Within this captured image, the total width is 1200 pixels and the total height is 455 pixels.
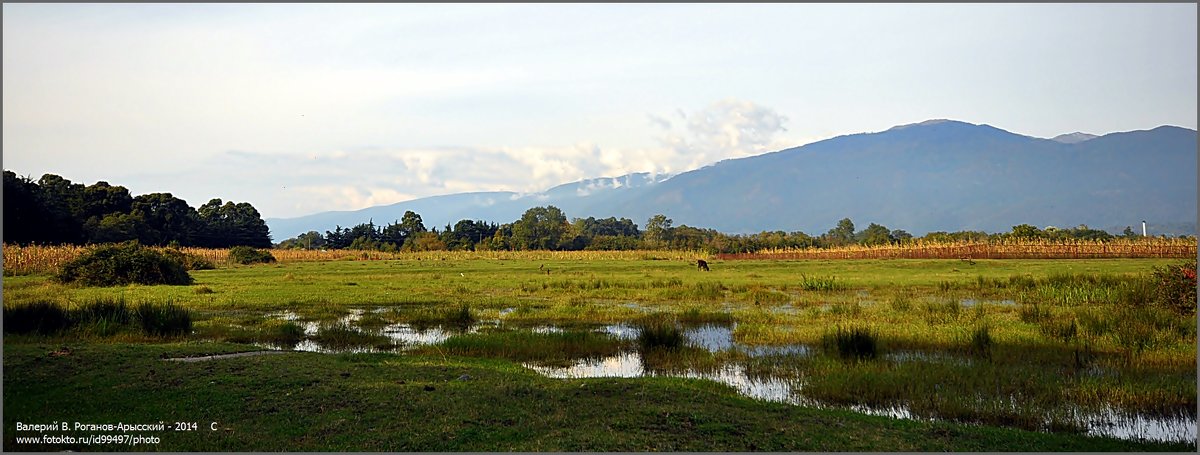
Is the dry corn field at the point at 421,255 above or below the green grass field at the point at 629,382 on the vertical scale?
above

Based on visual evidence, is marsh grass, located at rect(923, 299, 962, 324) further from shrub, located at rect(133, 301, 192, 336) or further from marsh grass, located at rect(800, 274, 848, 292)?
shrub, located at rect(133, 301, 192, 336)

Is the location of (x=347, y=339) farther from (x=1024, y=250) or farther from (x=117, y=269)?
(x=1024, y=250)

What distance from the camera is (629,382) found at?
1156 centimetres

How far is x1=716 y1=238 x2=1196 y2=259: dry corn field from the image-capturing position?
193ft

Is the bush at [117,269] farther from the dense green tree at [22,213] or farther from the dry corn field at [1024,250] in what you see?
the dry corn field at [1024,250]

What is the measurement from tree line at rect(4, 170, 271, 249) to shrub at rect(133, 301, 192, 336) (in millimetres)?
41584

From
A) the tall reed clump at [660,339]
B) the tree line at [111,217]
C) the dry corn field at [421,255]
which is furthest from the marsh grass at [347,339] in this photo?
the tree line at [111,217]

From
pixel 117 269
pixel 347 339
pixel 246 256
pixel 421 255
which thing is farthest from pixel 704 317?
pixel 421 255

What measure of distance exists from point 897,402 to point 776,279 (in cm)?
2880

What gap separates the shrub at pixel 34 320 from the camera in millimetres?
17109

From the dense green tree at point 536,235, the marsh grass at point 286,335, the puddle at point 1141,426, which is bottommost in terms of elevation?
the puddle at point 1141,426

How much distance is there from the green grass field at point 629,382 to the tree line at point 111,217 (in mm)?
41678

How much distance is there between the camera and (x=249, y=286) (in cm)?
3428

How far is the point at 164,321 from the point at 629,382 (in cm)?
1244
